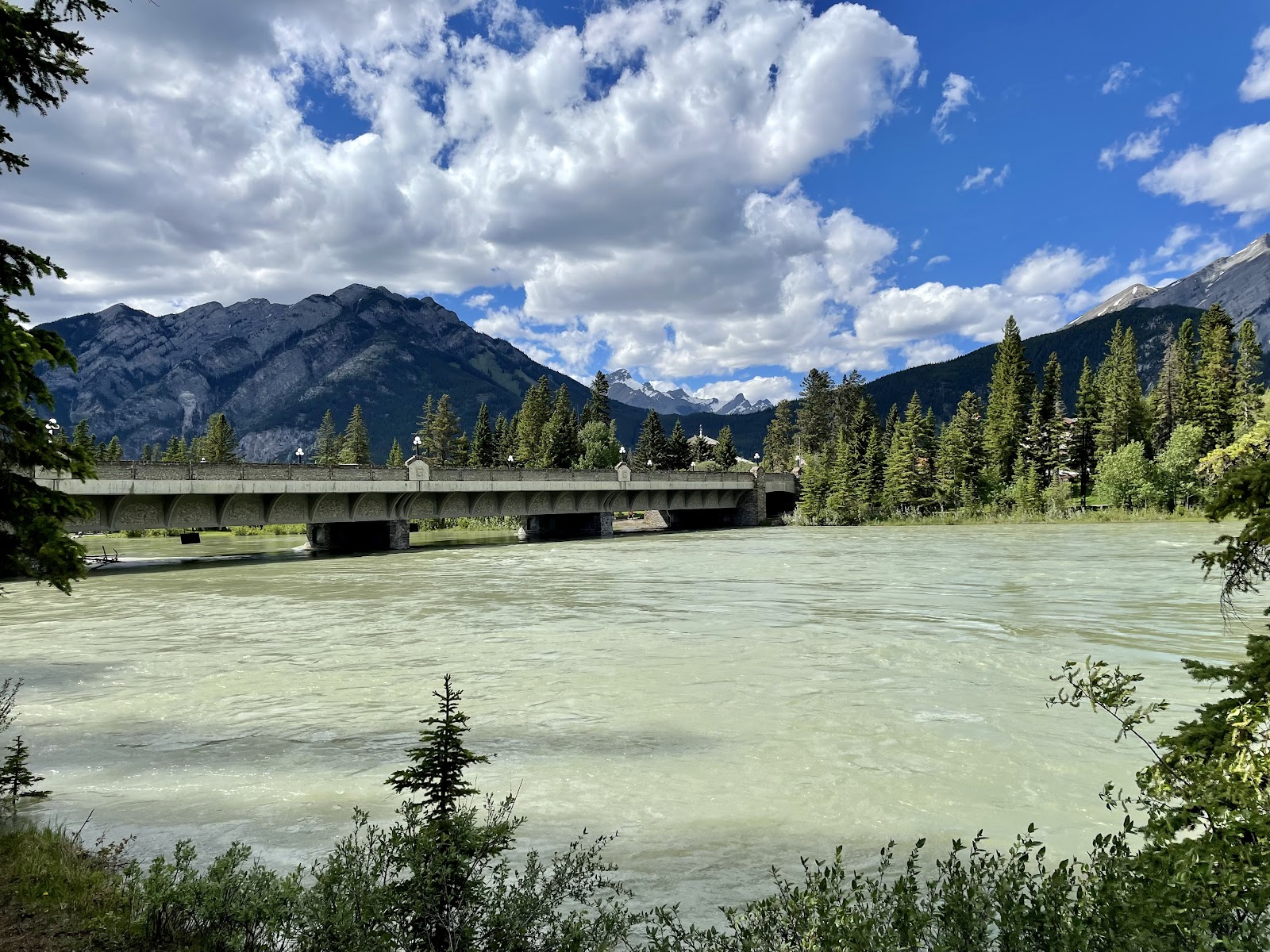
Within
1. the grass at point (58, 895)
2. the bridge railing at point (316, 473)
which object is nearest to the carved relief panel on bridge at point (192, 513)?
the bridge railing at point (316, 473)

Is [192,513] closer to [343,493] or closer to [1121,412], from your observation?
[343,493]

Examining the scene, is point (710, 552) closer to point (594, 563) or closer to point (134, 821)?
point (594, 563)

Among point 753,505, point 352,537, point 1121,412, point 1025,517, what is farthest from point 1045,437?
point 352,537

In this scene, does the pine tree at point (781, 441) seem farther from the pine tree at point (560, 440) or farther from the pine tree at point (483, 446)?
the pine tree at point (483, 446)

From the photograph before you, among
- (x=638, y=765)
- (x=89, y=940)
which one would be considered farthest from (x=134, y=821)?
(x=638, y=765)

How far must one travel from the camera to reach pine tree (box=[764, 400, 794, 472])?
141 metres

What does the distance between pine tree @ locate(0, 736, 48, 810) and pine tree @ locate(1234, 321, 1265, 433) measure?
296ft

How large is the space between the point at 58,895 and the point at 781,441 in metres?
157

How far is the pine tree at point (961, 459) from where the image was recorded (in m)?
87.3

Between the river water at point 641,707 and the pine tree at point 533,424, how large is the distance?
81.5 meters

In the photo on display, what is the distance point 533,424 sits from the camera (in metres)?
A: 115

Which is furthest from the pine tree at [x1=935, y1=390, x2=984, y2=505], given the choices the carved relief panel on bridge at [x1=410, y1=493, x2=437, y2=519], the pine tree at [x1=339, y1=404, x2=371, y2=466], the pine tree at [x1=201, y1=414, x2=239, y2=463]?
the pine tree at [x1=201, y1=414, x2=239, y2=463]

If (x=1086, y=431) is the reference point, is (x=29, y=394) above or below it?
below

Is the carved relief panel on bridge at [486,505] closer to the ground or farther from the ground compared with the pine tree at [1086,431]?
closer to the ground
